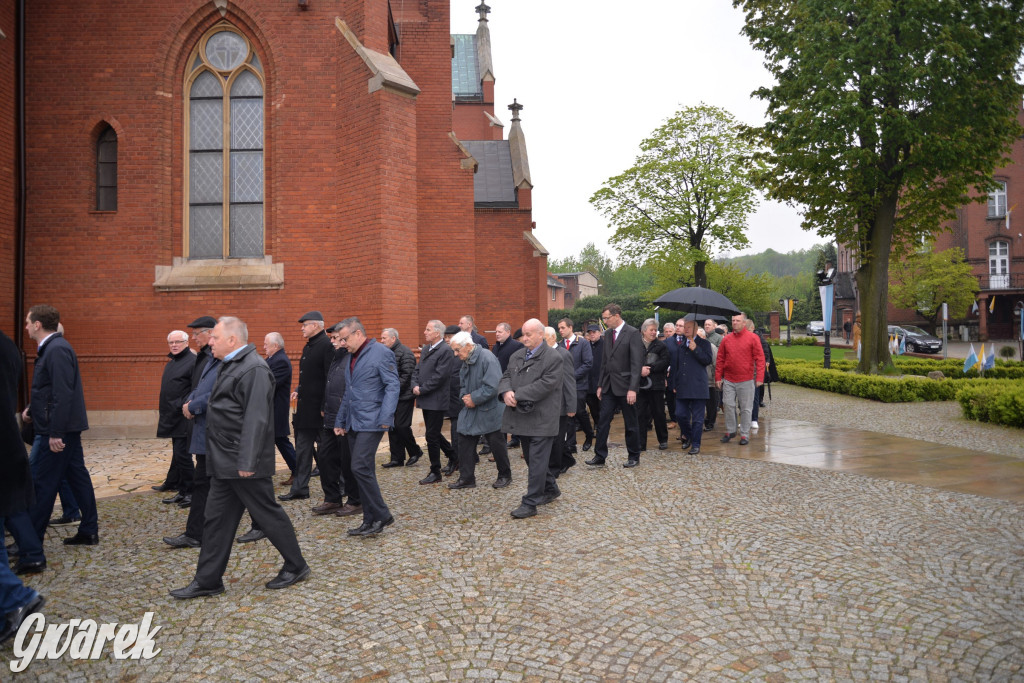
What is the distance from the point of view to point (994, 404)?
10812mm

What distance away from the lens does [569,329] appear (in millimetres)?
9180

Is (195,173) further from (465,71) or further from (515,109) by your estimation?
(465,71)

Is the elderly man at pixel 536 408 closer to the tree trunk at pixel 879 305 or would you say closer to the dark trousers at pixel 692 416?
the dark trousers at pixel 692 416

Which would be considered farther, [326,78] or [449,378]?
[326,78]

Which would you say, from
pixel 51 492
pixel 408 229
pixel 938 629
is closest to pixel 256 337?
pixel 408 229

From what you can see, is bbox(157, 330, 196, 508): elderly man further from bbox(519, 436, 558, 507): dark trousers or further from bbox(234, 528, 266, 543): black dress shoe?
bbox(519, 436, 558, 507): dark trousers

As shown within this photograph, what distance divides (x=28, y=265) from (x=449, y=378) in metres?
8.19

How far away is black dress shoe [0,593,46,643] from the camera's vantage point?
3510 millimetres

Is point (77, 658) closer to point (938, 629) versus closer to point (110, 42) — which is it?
point (938, 629)

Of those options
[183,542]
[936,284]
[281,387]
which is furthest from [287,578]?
[936,284]

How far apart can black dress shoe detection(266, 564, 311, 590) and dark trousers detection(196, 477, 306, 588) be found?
0.22 m

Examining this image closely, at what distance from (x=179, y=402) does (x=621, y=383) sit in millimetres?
5037

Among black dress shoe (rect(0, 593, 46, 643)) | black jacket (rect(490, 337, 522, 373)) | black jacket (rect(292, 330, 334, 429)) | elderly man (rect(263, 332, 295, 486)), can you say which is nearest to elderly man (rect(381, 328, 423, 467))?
black jacket (rect(292, 330, 334, 429))

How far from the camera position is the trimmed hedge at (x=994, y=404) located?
10.4m
